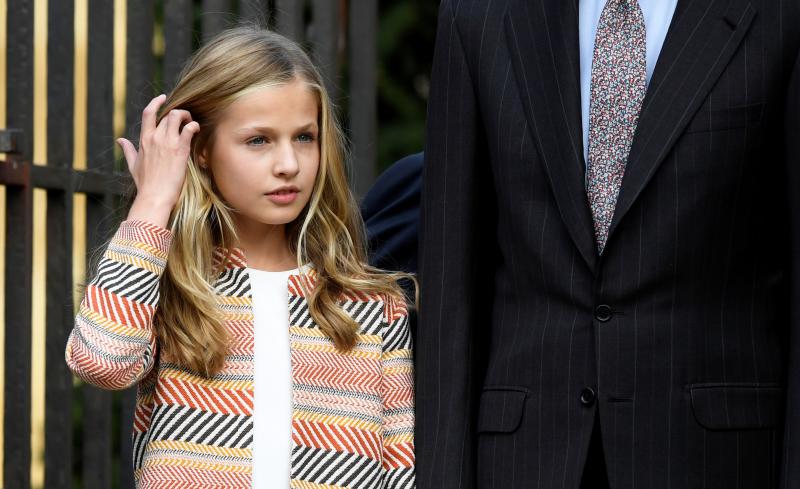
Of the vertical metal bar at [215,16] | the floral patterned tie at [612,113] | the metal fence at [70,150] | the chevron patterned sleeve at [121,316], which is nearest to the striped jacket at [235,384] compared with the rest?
the chevron patterned sleeve at [121,316]

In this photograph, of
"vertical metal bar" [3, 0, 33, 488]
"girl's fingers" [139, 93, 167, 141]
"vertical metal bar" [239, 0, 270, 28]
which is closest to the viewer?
"girl's fingers" [139, 93, 167, 141]

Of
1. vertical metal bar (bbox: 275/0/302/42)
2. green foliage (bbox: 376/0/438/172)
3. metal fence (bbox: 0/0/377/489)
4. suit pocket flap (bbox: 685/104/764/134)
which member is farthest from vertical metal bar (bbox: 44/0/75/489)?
green foliage (bbox: 376/0/438/172)

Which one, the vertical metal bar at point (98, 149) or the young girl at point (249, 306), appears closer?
the young girl at point (249, 306)

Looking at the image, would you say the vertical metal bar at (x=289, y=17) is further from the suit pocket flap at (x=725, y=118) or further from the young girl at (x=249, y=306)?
the suit pocket flap at (x=725, y=118)

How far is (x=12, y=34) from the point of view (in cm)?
377

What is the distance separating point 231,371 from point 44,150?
136cm

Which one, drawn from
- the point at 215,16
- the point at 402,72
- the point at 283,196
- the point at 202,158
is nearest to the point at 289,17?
the point at 215,16

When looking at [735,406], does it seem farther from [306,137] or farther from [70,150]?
[70,150]

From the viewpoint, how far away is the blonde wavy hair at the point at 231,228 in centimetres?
268

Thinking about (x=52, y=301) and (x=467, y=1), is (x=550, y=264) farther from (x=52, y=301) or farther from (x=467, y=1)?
(x=52, y=301)

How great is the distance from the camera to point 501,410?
253cm

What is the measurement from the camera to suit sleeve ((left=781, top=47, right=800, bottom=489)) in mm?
2342

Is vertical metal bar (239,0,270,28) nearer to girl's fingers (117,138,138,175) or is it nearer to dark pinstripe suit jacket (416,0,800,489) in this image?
girl's fingers (117,138,138,175)

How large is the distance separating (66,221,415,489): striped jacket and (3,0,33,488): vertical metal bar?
106 cm
